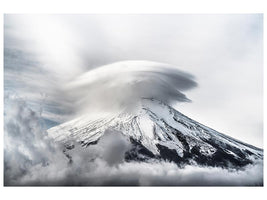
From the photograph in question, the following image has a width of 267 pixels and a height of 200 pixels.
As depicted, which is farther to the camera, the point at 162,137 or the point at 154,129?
the point at 154,129

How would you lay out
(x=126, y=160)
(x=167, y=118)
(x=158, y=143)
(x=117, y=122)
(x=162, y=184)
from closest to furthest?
(x=162, y=184) → (x=126, y=160) → (x=117, y=122) → (x=158, y=143) → (x=167, y=118)

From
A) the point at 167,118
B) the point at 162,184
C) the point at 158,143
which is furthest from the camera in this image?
the point at 167,118

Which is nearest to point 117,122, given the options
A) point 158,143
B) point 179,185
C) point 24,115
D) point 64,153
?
point 158,143

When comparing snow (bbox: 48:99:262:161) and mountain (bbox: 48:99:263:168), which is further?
snow (bbox: 48:99:262:161)

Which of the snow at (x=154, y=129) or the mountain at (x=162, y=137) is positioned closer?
the mountain at (x=162, y=137)

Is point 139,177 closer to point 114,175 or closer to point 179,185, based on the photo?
point 114,175

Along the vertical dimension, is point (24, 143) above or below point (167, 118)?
below

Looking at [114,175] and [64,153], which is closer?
[114,175]

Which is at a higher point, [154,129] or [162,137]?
[154,129]
